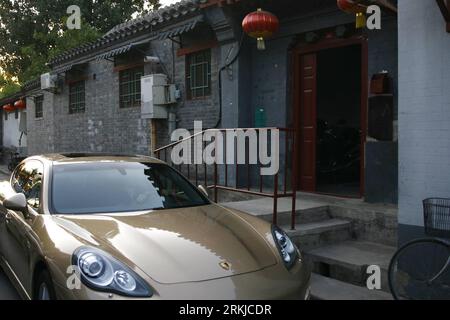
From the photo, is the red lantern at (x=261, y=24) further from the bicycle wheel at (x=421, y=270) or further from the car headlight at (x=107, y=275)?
the car headlight at (x=107, y=275)

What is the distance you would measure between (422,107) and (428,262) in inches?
59.0

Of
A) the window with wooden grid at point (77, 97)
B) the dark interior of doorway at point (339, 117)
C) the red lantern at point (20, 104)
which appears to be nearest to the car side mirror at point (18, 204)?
the dark interior of doorway at point (339, 117)

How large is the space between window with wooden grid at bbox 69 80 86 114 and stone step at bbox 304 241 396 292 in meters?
10.7

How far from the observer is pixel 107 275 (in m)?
2.93

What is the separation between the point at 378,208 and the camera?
5.98 metres

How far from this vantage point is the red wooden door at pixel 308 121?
7.77m

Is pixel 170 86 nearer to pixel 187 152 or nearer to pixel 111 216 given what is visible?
pixel 187 152

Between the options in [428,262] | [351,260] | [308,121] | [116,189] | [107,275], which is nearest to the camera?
[107,275]

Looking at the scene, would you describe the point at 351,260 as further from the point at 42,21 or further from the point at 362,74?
the point at 42,21

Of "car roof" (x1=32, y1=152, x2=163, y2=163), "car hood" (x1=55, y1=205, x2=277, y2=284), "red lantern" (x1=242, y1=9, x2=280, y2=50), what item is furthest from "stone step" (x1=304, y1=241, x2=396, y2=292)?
"red lantern" (x1=242, y1=9, x2=280, y2=50)

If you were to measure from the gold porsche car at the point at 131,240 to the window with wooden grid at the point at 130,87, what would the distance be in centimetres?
685

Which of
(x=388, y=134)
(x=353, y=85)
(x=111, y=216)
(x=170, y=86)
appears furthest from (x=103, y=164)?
(x=353, y=85)

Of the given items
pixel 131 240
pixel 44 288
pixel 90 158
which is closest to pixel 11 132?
pixel 90 158
